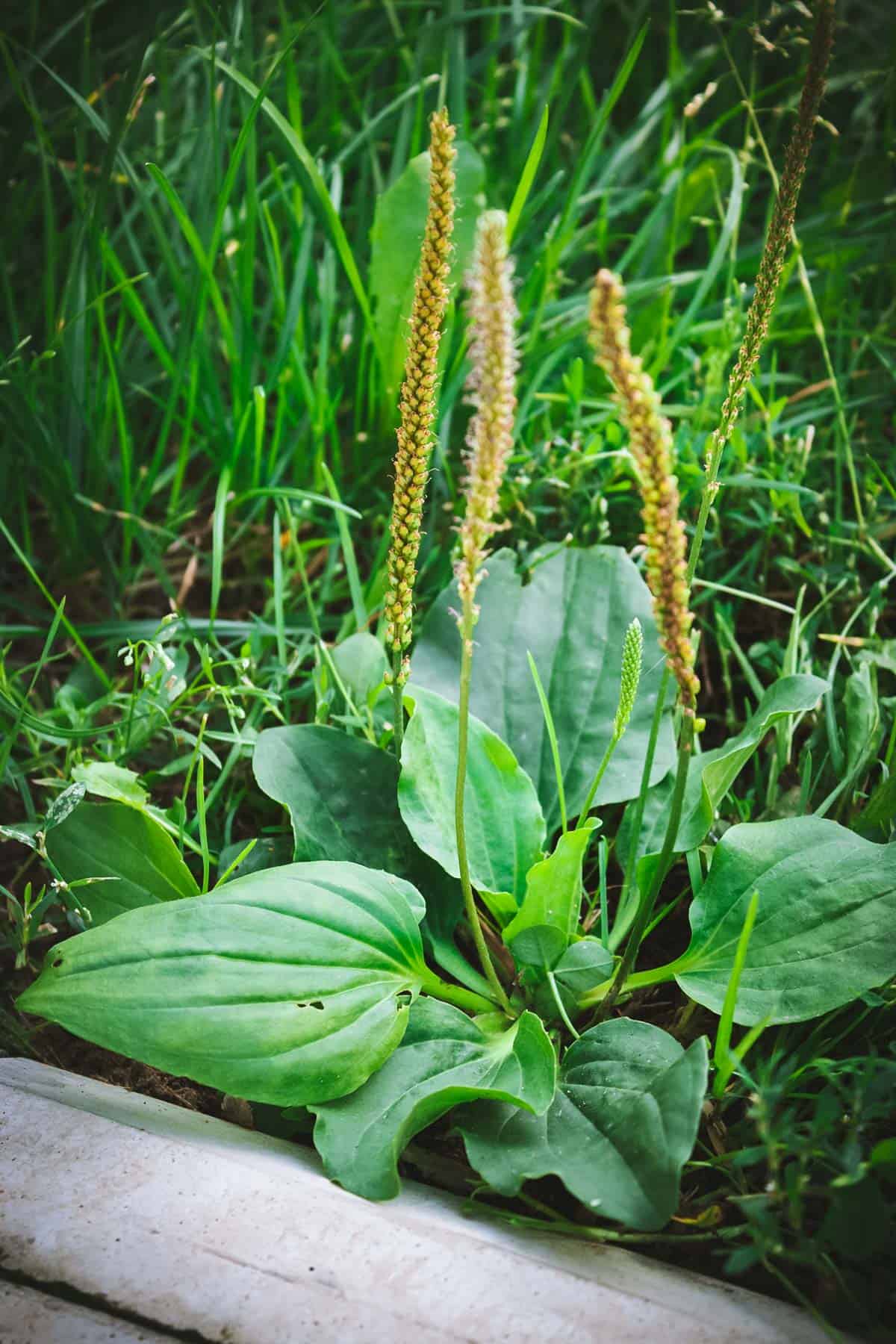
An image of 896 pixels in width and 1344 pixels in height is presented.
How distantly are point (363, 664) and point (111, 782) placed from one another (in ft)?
1.42

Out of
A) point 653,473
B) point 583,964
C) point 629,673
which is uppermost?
point 653,473

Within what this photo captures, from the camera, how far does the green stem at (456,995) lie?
4.66 feet

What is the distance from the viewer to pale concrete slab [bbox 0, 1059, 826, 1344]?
103 centimetres

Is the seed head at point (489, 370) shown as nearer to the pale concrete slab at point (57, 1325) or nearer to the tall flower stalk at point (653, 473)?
the tall flower stalk at point (653, 473)

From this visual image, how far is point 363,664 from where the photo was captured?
174 cm

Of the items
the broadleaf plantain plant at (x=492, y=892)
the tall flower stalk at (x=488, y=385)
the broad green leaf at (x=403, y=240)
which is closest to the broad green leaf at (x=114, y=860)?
the broadleaf plantain plant at (x=492, y=892)

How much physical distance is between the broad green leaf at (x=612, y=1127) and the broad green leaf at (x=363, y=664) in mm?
660

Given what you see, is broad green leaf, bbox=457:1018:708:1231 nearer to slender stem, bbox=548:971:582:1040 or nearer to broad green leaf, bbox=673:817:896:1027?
slender stem, bbox=548:971:582:1040

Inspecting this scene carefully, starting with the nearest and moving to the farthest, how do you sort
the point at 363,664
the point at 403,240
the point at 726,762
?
1. the point at 726,762
2. the point at 363,664
3. the point at 403,240

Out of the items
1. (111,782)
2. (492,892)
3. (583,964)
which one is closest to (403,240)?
(111,782)

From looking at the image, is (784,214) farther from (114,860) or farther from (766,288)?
(114,860)

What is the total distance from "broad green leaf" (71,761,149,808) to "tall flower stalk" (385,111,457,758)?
19.3 inches

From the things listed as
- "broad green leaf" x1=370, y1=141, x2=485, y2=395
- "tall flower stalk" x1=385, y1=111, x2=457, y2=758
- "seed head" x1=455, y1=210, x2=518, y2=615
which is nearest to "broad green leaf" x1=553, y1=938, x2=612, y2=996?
"tall flower stalk" x1=385, y1=111, x2=457, y2=758

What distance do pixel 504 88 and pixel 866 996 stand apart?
103 inches
